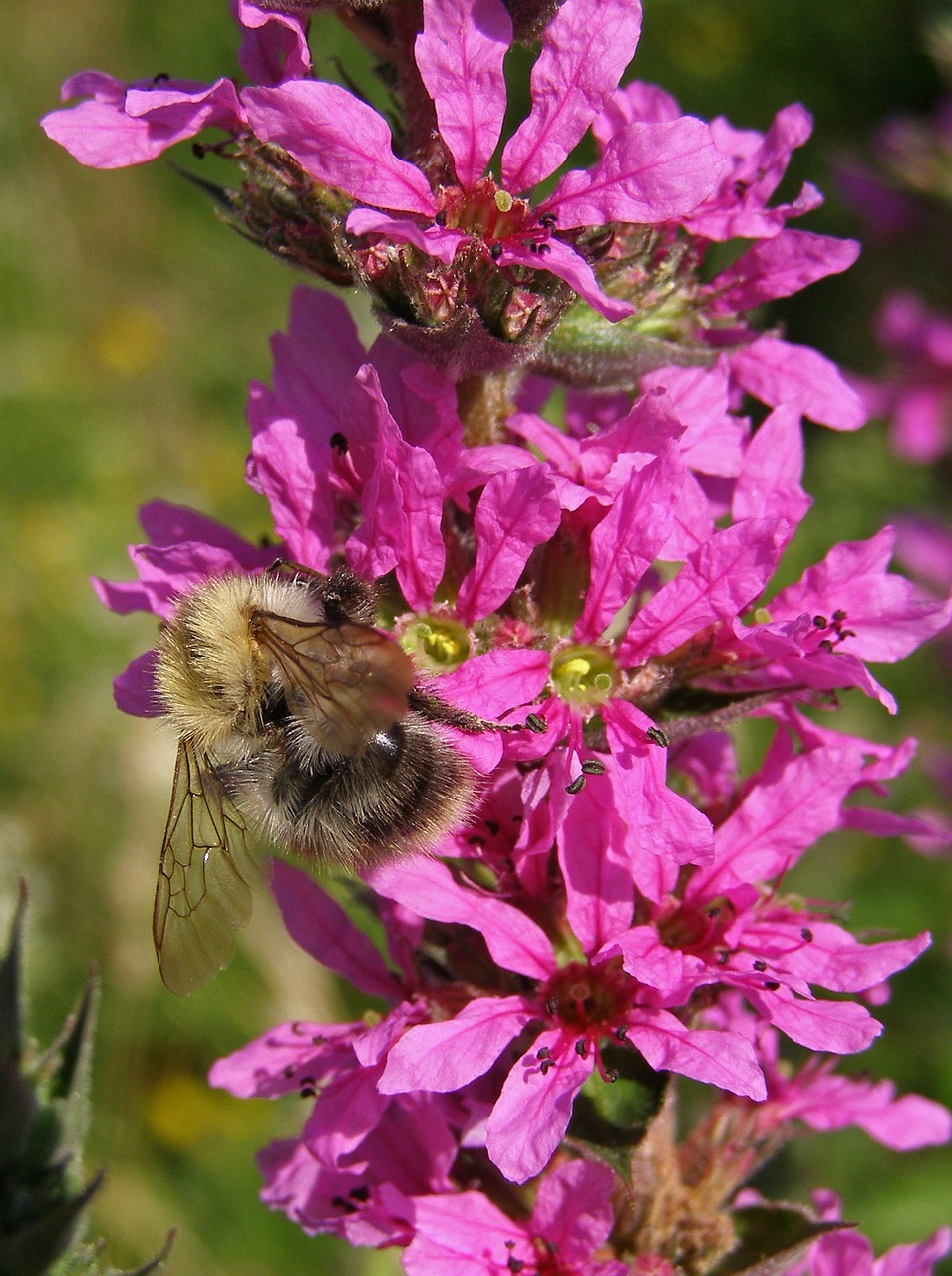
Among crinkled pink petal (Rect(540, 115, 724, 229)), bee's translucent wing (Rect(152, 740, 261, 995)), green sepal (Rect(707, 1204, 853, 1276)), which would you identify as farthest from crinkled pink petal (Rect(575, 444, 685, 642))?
green sepal (Rect(707, 1204, 853, 1276))

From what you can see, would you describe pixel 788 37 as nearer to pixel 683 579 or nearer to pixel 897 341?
pixel 897 341

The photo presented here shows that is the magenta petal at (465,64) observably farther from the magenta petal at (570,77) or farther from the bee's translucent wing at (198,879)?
the bee's translucent wing at (198,879)

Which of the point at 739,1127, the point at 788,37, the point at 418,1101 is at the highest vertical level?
the point at 788,37

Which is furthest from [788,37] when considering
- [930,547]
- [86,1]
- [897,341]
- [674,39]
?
[86,1]

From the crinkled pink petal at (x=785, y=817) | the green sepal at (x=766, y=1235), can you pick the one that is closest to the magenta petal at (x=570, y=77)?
the crinkled pink petal at (x=785, y=817)

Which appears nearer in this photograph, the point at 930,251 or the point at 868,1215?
the point at 868,1215

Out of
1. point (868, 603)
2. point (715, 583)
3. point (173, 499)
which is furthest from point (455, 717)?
point (173, 499)
